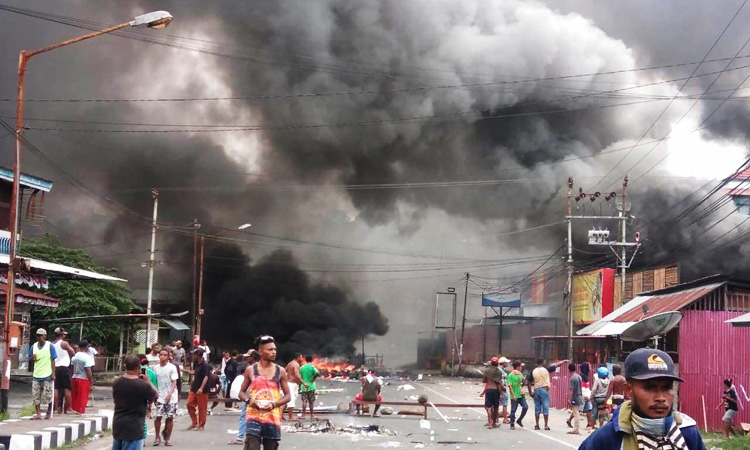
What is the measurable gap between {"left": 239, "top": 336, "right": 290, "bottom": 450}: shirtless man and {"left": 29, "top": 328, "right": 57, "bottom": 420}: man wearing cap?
6878 mm

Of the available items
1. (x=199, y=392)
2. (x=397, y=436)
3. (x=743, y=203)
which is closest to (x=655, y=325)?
(x=397, y=436)

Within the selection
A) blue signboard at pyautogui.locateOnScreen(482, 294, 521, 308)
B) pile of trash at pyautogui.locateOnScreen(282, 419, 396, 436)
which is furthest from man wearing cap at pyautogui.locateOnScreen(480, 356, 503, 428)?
blue signboard at pyautogui.locateOnScreen(482, 294, 521, 308)

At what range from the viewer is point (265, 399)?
7.99 metres

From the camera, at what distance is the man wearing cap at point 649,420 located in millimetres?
2984

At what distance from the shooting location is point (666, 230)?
4325 cm

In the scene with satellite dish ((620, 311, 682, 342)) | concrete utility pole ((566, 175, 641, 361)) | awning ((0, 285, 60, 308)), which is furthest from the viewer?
concrete utility pole ((566, 175, 641, 361))

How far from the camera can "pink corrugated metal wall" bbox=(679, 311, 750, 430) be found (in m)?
17.8

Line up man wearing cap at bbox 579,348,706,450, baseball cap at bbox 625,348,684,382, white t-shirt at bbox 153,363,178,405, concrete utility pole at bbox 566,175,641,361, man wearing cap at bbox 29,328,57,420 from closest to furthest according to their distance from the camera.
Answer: man wearing cap at bbox 579,348,706,450
baseball cap at bbox 625,348,684,382
white t-shirt at bbox 153,363,178,405
man wearing cap at bbox 29,328,57,420
concrete utility pole at bbox 566,175,641,361

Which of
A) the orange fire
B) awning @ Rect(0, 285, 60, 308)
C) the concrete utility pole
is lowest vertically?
the orange fire

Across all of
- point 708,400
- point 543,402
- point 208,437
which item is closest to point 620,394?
point 543,402

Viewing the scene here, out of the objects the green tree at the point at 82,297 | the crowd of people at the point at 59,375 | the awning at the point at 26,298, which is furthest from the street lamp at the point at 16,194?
the green tree at the point at 82,297

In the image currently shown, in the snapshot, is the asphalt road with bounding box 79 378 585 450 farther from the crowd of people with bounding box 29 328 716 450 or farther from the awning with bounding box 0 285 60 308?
the awning with bounding box 0 285 60 308

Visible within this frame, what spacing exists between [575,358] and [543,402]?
21.1 meters

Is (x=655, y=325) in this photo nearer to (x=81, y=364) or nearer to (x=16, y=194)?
(x=81, y=364)
